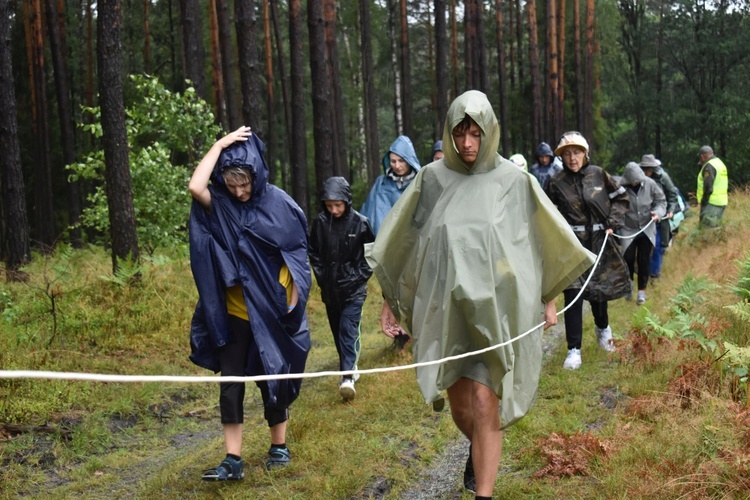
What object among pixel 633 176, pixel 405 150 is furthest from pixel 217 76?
pixel 405 150

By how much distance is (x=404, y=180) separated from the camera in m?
9.21

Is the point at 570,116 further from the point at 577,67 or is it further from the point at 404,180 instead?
the point at 404,180

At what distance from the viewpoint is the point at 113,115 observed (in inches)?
397

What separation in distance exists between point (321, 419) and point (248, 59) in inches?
317

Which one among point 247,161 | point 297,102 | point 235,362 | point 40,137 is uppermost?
point 297,102

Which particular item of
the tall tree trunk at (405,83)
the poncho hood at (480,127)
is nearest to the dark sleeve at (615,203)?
the poncho hood at (480,127)

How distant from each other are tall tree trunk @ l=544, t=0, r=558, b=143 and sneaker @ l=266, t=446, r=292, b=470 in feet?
95.2

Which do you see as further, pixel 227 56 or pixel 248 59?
pixel 227 56

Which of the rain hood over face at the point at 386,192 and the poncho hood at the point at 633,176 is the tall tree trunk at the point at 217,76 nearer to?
the poncho hood at the point at 633,176

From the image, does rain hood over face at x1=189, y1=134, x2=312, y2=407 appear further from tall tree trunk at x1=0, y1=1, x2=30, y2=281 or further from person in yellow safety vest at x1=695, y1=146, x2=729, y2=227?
person in yellow safety vest at x1=695, y1=146, x2=729, y2=227

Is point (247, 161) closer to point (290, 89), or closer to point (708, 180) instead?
A: point (708, 180)

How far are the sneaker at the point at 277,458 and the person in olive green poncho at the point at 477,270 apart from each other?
1537 millimetres

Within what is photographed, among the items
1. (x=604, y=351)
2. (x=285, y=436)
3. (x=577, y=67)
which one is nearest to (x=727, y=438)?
(x=285, y=436)

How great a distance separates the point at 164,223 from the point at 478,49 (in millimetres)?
17352
